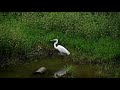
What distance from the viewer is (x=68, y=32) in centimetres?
741

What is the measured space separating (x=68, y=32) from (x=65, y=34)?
66 millimetres

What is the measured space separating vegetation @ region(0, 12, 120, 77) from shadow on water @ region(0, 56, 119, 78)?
0.34 ft

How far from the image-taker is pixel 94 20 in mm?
7398

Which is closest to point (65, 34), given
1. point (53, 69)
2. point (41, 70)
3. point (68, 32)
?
point (68, 32)

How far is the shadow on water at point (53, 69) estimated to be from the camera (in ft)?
24.1

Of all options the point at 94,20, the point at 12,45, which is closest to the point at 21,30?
the point at 12,45

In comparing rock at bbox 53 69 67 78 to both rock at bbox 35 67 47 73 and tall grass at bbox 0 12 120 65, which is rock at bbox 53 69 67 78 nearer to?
rock at bbox 35 67 47 73

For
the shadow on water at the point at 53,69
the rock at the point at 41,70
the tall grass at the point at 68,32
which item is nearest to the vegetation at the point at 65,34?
the tall grass at the point at 68,32

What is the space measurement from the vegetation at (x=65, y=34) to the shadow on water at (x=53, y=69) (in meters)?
0.10

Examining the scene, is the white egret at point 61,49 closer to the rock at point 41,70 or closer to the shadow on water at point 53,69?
the shadow on water at point 53,69

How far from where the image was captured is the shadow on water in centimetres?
735

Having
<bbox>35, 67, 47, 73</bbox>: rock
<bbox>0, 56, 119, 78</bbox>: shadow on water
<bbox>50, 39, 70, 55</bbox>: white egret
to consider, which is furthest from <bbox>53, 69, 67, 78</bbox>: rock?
<bbox>50, 39, 70, 55</bbox>: white egret
